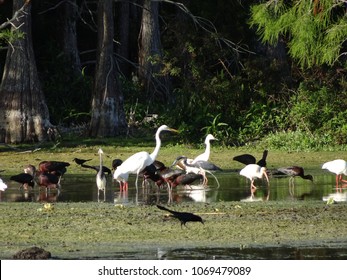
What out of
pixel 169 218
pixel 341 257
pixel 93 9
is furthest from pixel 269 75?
pixel 341 257

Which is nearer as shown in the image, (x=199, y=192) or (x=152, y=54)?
(x=199, y=192)

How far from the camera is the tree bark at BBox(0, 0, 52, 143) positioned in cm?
A: 2922

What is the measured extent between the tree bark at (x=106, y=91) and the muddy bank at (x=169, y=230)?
42.0ft

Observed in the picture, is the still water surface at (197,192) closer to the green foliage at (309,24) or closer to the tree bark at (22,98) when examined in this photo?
the green foliage at (309,24)

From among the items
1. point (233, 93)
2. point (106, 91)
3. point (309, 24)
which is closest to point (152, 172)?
point (309, 24)

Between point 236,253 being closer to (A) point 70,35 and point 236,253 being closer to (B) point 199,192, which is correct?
(B) point 199,192

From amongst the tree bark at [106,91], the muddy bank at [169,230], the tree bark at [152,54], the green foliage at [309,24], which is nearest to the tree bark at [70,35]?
the tree bark at [152,54]

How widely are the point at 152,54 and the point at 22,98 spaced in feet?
16.3

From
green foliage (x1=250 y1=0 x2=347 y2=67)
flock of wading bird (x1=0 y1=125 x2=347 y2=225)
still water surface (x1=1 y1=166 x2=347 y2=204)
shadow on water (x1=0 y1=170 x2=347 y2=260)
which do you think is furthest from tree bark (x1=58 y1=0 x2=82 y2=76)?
flock of wading bird (x1=0 y1=125 x2=347 y2=225)

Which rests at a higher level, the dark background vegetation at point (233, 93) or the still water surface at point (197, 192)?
the dark background vegetation at point (233, 93)

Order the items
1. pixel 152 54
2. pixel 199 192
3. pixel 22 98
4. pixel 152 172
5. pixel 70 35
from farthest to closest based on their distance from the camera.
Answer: pixel 70 35 < pixel 152 54 < pixel 22 98 < pixel 152 172 < pixel 199 192

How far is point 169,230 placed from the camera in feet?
46.9

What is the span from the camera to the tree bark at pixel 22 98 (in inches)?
1150

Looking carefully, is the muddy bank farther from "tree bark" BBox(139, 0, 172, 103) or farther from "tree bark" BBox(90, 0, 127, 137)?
"tree bark" BBox(139, 0, 172, 103)
